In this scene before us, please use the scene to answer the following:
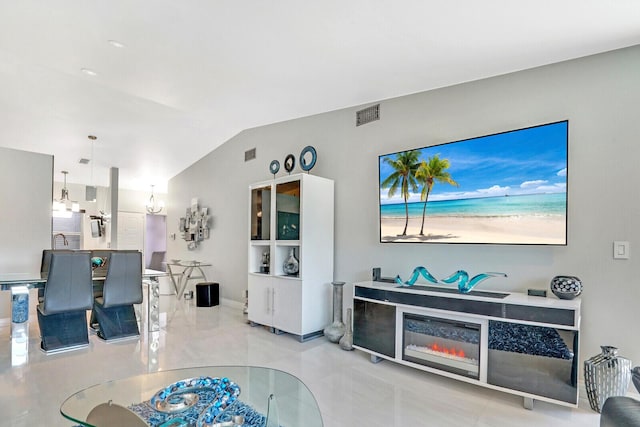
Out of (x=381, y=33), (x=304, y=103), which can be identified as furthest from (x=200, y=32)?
(x=304, y=103)

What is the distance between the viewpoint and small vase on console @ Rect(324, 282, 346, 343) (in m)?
3.87

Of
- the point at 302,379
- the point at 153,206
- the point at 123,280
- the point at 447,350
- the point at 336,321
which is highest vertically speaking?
the point at 153,206

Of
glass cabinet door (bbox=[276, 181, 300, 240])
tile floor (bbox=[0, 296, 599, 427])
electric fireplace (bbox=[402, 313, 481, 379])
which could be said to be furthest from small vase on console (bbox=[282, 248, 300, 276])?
electric fireplace (bbox=[402, 313, 481, 379])

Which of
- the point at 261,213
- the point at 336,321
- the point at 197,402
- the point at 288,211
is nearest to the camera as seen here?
the point at 197,402

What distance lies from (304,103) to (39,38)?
2498 millimetres

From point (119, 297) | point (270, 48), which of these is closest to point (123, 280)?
point (119, 297)

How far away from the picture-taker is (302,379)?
9.50ft

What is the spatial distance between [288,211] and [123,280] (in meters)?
2.13

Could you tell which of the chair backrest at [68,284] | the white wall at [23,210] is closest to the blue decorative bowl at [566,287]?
the chair backrest at [68,284]

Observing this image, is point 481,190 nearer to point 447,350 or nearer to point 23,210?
point 447,350

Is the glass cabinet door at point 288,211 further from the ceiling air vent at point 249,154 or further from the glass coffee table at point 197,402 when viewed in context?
the glass coffee table at point 197,402

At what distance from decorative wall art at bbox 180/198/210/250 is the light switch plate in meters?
5.80

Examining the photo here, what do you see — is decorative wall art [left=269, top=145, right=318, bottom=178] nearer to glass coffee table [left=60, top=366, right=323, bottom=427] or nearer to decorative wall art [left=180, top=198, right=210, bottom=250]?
decorative wall art [left=180, top=198, right=210, bottom=250]

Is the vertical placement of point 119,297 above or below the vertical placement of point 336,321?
above
